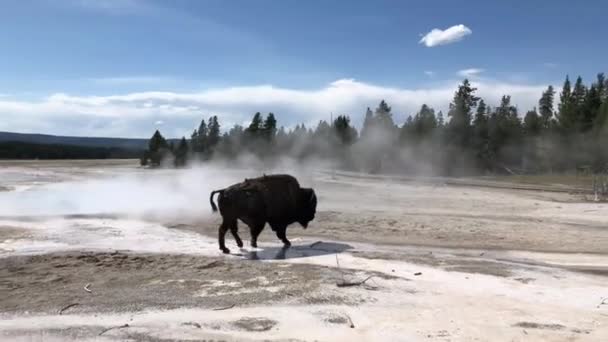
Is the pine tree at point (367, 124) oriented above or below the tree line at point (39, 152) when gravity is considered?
above

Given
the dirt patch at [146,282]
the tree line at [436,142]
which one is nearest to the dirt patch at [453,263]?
the dirt patch at [146,282]

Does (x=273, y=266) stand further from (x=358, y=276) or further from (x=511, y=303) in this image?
(x=511, y=303)

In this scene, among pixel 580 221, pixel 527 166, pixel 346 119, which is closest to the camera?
pixel 580 221

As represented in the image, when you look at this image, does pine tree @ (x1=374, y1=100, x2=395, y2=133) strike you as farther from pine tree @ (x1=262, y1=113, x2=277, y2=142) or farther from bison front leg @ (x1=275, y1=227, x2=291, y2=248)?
bison front leg @ (x1=275, y1=227, x2=291, y2=248)

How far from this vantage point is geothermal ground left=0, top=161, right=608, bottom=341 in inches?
323

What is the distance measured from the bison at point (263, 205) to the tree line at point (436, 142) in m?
45.7

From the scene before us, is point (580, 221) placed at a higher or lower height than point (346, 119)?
lower

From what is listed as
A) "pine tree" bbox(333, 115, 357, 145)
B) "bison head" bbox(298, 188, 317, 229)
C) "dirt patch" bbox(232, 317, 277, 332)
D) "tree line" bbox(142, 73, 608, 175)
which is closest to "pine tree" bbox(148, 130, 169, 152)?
"tree line" bbox(142, 73, 608, 175)

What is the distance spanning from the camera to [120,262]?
1316 cm

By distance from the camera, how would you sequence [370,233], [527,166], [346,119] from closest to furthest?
[370,233] < [527,166] < [346,119]

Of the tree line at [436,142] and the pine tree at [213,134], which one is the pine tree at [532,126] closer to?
the tree line at [436,142]

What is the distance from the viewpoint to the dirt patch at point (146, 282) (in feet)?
31.4

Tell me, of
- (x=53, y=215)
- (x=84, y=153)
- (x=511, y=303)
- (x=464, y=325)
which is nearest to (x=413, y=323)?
(x=464, y=325)

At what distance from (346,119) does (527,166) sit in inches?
1033
